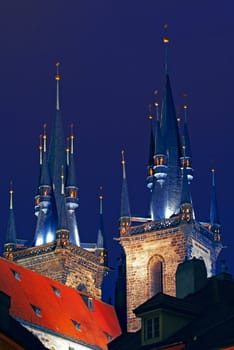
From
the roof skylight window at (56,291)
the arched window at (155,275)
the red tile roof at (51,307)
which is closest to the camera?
the red tile roof at (51,307)

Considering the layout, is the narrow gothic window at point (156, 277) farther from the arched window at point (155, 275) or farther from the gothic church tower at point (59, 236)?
the gothic church tower at point (59, 236)

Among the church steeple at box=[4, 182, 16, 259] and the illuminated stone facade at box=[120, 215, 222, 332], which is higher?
the church steeple at box=[4, 182, 16, 259]

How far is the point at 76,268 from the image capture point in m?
112

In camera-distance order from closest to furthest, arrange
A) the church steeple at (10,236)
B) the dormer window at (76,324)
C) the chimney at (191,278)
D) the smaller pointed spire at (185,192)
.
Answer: the chimney at (191,278) → the dormer window at (76,324) → the smaller pointed spire at (185,192) → the church steeple at (10,236)

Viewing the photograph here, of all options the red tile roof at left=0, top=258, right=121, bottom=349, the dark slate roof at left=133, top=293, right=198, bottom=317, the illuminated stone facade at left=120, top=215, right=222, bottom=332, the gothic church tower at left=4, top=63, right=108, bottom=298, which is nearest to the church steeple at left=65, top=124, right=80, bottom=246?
the gothic church tower at left=4, top=63, right=108, bottom=298

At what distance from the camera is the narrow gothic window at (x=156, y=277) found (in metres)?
107

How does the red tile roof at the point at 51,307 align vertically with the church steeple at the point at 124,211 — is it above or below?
below

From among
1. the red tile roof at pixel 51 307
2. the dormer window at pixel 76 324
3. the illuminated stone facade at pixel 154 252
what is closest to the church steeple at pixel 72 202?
Answer: the illuminated stone facade at pixel 154 252

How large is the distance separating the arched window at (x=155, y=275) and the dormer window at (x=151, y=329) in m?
59.1

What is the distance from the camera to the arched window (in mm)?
107375

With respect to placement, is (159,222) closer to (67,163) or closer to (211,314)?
(67,163)

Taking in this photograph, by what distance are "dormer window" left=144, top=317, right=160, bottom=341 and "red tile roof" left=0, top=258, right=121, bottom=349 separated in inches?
1528

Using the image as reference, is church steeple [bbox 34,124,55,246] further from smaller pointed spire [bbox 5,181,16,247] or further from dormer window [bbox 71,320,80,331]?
dormer window [bbox 71,320,80,331]

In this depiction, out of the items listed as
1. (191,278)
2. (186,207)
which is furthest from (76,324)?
(191,278)
